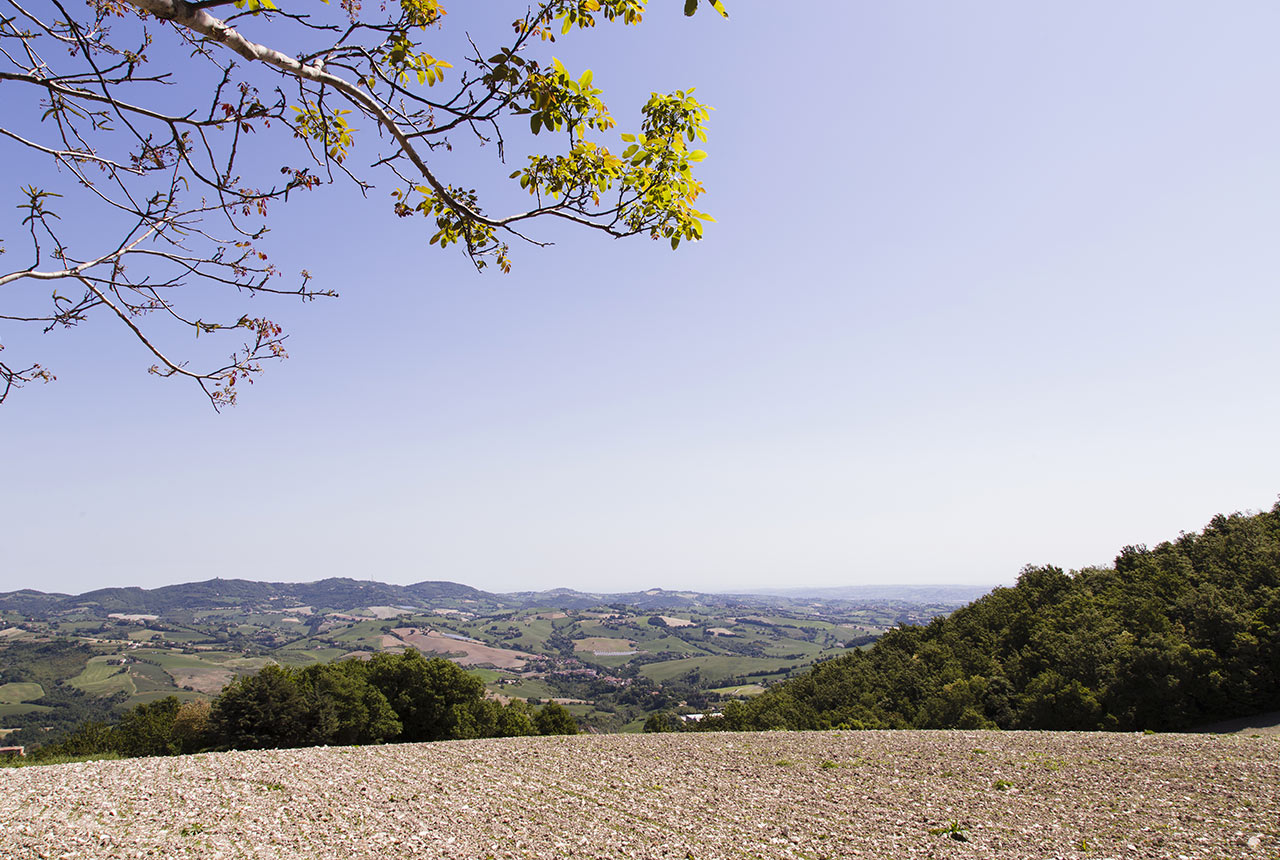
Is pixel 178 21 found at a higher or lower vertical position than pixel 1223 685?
higher

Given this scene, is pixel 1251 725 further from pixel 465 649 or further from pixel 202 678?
pixel 465 649

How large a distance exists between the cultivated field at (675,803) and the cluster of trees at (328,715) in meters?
9.22

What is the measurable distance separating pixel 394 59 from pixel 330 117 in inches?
36.2

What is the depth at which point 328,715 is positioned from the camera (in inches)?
1109

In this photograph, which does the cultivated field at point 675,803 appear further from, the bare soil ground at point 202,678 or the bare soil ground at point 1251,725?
the bare soil ground at point 202,678

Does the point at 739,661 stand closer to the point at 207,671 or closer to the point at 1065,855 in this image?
the point at 207,671

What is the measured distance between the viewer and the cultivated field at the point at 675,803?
970cm

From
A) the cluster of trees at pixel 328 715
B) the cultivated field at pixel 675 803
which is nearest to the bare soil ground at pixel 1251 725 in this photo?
the cultivated field at pixel 675 803

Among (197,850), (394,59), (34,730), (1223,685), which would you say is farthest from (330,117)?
(34,730)

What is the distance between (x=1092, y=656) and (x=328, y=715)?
139ft

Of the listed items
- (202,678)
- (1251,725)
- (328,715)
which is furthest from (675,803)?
(202,678)

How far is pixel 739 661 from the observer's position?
585ft

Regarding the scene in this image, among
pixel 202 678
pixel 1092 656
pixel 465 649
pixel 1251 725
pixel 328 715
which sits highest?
pixel 1092 656

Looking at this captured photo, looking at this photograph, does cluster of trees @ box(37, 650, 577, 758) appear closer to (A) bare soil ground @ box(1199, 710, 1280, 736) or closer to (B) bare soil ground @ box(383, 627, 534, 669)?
(A) bare soil ground @ box(1199, 710, 1280, 736)
